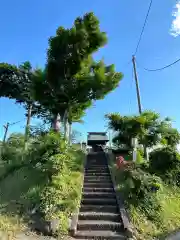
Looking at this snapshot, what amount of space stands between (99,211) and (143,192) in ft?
4.81

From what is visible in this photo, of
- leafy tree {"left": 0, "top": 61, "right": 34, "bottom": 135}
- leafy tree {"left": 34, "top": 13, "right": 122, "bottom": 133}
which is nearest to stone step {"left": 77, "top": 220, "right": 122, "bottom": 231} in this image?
leafy tree {"left": 34, "top": 13, "right": 122, "bottom": 133}

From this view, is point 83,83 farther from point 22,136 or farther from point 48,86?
point 22,136

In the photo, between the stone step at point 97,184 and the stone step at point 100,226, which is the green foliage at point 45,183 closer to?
the stone step at point 97,184

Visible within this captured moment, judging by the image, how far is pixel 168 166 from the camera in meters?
10.1

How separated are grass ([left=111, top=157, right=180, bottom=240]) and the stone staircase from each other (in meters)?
0.44

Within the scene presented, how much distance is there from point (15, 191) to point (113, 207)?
323 cm

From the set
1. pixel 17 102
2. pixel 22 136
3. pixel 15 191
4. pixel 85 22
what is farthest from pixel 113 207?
pixel 17 102

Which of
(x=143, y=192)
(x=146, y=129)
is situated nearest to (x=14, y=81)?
(x=146, y=129)

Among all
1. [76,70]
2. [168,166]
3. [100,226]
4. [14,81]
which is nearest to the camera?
[100,226]

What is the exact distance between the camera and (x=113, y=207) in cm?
759

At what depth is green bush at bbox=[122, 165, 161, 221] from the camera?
742cm

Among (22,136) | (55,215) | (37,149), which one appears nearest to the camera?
(55,215)

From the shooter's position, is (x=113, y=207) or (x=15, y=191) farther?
(x=15, y=191)

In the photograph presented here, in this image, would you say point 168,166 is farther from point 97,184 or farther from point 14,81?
point 14,81
